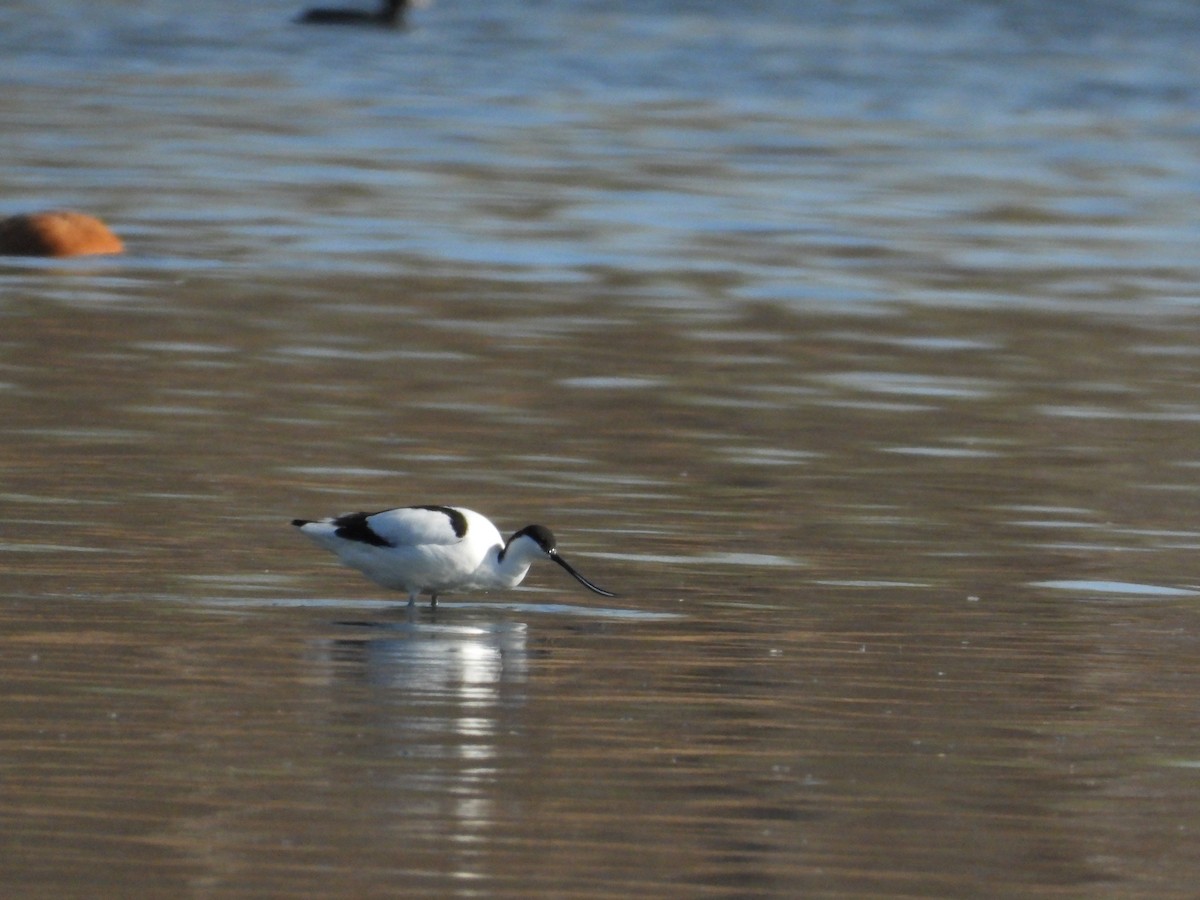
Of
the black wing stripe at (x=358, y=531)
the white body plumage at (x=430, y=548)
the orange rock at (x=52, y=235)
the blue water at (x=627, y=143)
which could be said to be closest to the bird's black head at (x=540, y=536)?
the white body plumage at (x=430, y=548)

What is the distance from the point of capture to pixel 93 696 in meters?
9.64

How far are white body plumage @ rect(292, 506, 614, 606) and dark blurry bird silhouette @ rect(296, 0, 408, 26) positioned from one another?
54420mm

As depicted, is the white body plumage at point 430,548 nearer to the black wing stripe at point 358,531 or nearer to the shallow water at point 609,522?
the black wing stripe at point 358,531

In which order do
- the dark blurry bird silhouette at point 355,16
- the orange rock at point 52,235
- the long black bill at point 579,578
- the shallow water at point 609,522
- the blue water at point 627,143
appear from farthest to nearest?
1. the dark blurry bird silhouette at point 355,16
2. the blue water at point 627,143
3. the orange rock at point 52,235
4. the long black bill at point 579,578
5. the shallow water at point 609,522

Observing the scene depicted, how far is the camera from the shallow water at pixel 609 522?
8320mm

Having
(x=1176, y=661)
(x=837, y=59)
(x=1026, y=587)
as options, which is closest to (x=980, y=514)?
(x=1026, y=587)

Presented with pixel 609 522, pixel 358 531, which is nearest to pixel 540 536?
pixel 358 531

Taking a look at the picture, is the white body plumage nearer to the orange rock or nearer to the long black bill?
the long black bill

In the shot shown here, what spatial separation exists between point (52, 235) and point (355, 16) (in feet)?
142

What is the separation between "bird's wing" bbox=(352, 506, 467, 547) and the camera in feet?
37.0

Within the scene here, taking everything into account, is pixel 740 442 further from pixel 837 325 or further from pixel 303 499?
pixel 837 325

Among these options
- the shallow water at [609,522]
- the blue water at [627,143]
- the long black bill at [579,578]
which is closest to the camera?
the shallow water at [609,522]

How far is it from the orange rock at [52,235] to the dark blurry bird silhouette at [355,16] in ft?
138

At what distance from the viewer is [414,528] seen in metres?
11.3
